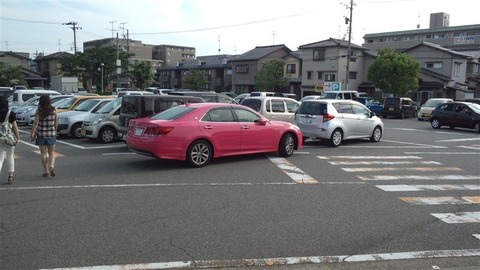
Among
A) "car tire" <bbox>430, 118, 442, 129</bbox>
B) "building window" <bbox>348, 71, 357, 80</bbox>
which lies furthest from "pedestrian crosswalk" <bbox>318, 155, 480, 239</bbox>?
"building window" <bbox>348, 71, 357, 80</bbox>

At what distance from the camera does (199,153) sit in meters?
9.72

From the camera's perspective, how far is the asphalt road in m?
4.68

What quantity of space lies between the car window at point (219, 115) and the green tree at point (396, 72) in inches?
1309

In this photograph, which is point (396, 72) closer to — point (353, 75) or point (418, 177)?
point (353, 75)

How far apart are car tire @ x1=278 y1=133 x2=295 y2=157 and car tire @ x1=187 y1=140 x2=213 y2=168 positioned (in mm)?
2401

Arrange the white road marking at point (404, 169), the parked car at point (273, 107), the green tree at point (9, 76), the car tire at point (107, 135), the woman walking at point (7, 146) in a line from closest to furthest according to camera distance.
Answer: the woman walking at point (7, 146)
the white road marking at point (404, 169)
the car tire at point (107, 135)
the parked car at point (273, 107)
the green tree at point (9, 76)

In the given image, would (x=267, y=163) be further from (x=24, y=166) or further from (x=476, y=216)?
(x=24, y=166)

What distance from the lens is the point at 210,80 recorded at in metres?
71.7

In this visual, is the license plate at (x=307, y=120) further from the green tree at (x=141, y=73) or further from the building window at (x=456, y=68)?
the green tree at (x=141, y=73)

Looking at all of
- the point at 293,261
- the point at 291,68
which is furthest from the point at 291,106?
the point at 291,68

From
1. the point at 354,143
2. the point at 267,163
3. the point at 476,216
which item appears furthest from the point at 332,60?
the point at 476,216

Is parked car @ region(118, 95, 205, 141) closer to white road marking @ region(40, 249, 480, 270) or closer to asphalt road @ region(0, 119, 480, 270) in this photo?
asphalt road @ region(0, 119, 480, 270)

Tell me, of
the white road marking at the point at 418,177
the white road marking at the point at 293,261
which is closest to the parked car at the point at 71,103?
the white road marking at the point at 418,177

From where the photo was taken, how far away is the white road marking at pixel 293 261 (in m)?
4.36
